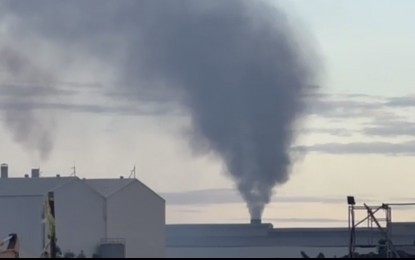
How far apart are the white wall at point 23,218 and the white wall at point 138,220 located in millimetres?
6465

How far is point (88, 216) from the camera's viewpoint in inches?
4473

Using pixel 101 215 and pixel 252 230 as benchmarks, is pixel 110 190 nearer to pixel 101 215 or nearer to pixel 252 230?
pixel 101 215

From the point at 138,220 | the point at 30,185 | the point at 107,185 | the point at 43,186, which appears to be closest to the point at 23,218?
the point at 43,186

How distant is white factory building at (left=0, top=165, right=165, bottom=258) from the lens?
11100 centimetres

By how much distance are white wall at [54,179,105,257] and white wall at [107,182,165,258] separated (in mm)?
1200

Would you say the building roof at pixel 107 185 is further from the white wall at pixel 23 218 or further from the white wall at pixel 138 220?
the white wall at pixel 23 218

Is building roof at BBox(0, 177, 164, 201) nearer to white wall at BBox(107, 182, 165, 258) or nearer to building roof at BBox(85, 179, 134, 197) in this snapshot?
building roof at BBox(85, 179, 134, 197)

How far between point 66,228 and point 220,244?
78284 millimetres

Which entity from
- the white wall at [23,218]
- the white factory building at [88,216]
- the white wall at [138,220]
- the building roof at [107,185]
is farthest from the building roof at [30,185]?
the white wall at [138,220]

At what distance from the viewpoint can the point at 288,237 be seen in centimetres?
19062

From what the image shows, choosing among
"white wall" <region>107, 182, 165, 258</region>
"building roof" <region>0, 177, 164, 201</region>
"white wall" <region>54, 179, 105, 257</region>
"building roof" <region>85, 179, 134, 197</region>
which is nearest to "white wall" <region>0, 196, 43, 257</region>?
"building roof" <region>0, 177, 164, 201</region>

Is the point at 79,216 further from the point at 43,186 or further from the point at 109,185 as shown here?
the point at 109,185

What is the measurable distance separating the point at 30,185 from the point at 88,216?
21.7ft

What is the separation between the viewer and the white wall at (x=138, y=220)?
115562mm
